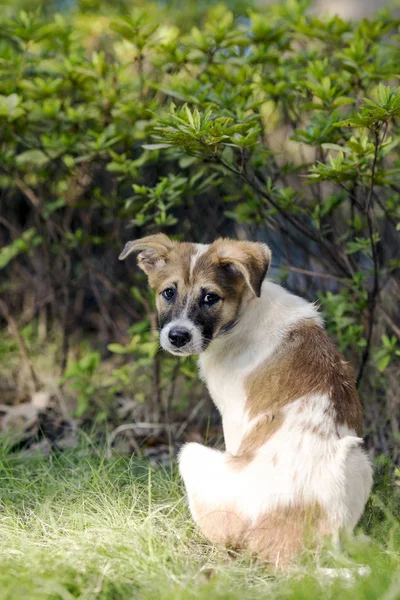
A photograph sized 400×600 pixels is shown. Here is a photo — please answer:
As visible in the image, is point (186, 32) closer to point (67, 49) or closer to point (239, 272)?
point (67, 49)

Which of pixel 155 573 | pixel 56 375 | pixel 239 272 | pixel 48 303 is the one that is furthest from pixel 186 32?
pixel 155 573

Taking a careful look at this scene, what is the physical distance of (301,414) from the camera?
377cm

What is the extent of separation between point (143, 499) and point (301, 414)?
4.04 feet

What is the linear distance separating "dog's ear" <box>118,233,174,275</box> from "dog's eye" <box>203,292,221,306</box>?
44cm

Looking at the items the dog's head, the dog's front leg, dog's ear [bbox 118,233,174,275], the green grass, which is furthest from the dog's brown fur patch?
dog's ear [bbox 118,233,174,275]

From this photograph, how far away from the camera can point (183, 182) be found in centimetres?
503

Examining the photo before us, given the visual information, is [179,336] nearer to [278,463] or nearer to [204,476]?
[204,476]

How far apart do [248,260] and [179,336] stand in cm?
56

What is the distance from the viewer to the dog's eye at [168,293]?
167 inches

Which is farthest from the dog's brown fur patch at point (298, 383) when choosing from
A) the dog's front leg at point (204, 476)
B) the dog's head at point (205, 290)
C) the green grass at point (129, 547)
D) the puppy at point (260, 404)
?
the green grass at point (129, 547)

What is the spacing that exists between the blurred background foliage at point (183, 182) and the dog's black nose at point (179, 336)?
1.10 metres

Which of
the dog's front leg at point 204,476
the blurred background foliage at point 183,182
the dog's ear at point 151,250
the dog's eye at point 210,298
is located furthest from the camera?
the blurred background foliage at point 183,182

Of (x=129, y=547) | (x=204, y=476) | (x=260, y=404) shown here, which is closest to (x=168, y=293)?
(x=260, y=404)

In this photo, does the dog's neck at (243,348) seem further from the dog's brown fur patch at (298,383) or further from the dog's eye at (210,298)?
the dog's eye at (210,298)
